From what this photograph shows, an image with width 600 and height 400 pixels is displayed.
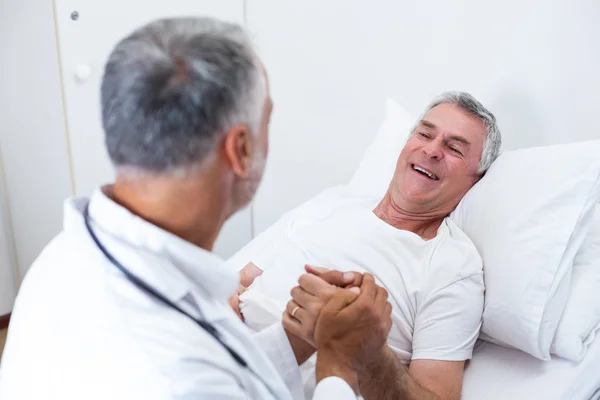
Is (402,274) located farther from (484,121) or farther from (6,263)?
(6,263)

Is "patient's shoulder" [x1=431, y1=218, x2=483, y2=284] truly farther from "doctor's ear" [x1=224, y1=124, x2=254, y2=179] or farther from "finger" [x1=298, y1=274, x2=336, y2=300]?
"doctor's ear" [x1=224, y1=124, x2=254, y2=179]

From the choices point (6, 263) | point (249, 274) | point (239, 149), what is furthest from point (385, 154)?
Answer: point (6, 263)

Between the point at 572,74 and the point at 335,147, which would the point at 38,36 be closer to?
the point at 335,147

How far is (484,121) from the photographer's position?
5.04ft

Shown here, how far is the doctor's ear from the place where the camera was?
78cm

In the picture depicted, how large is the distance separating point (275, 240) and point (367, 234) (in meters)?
0.35

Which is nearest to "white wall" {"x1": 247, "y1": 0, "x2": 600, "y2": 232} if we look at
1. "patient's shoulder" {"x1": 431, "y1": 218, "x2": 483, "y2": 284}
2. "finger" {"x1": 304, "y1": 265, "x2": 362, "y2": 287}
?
"patient's shoulder" {"x1": 431, "y1": 218, "x2": 483, "y2": 284}

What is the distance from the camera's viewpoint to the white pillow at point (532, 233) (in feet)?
4.16

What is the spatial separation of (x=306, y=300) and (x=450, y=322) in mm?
376

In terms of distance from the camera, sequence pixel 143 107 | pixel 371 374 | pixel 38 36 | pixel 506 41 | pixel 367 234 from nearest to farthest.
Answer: pixel 143 107 → pixel 371 374 → pixel 367 234 → pixel 506 41 → pixel 38 36

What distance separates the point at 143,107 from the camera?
735mm

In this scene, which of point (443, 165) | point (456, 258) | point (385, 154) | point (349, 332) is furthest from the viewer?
point (385, 154)

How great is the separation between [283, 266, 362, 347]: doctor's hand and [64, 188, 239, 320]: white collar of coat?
0.25 m

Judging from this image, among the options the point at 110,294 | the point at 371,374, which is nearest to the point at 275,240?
the point at 371,374
